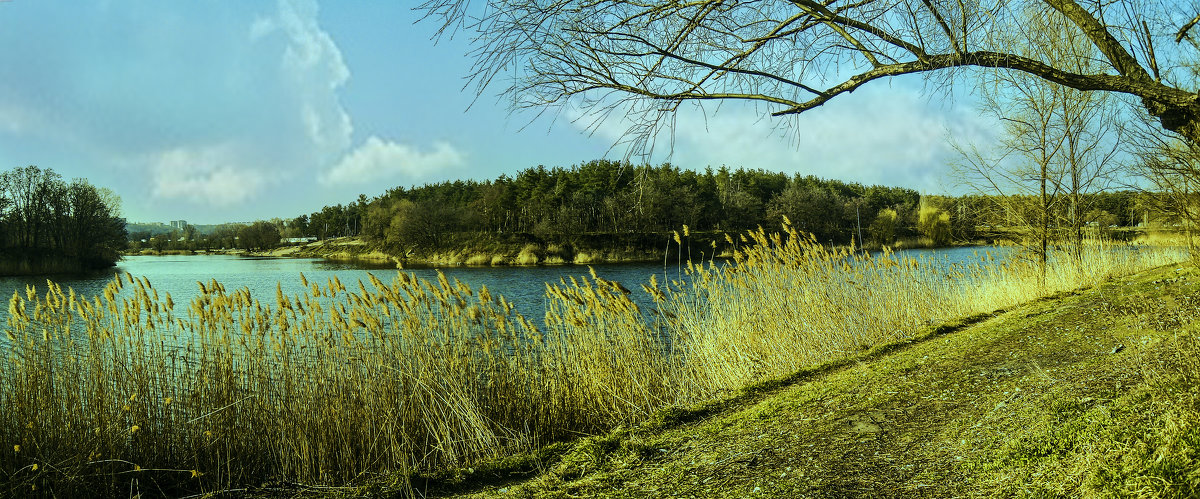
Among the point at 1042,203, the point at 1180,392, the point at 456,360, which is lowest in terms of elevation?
the point at 456,360

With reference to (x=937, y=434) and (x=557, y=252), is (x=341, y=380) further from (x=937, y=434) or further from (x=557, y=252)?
(x=557, y=252)

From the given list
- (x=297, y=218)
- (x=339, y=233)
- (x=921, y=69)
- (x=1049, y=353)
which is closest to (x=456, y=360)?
(x=921, y=69)

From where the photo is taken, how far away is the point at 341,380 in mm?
5418

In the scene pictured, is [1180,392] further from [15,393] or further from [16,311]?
[16,311]

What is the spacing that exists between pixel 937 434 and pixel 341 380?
15.4ft

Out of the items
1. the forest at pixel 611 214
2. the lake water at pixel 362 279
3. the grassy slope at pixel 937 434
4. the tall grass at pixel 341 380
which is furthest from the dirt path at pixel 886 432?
the forest at pixel 611 214

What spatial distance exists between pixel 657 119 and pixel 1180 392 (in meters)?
3.11

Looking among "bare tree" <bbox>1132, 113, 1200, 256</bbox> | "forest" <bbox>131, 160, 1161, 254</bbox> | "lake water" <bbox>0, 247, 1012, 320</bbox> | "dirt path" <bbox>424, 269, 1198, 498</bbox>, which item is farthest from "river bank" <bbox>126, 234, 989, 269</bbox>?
"dirt path" <bbox>424, 269, 1198, 498</bbox>

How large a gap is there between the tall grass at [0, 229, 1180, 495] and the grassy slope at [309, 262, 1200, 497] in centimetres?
114

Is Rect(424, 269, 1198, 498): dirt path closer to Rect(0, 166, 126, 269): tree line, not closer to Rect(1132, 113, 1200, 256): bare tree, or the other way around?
Rect(1132, 113, 1200, 256): bare tree

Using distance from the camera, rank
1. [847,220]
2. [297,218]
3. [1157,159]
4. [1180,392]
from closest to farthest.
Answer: [1180,392] → [1157,159] → [847,220] → [297,218]

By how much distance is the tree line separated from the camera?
152 feet

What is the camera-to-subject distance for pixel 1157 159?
8992mm

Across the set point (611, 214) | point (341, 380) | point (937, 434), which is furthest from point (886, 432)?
point (611, 214)
